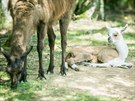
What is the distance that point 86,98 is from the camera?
26.7ft

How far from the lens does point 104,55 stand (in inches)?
423

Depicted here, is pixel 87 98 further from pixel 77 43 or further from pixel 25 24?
pixel 77 43

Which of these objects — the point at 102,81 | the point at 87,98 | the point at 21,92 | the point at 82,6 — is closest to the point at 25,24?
the point at 21,92

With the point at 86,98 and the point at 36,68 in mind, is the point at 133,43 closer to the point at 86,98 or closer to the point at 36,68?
the point at 36,68

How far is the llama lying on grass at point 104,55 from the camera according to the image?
414 inches

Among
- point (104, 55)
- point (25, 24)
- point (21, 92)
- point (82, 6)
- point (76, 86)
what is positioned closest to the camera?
point (21, 92)

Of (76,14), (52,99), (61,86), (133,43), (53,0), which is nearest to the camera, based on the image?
(52,99)

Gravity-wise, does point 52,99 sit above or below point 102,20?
below

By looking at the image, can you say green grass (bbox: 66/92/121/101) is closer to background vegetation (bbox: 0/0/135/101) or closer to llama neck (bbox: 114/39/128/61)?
background vegetation (bbox: 0/0/135/101)

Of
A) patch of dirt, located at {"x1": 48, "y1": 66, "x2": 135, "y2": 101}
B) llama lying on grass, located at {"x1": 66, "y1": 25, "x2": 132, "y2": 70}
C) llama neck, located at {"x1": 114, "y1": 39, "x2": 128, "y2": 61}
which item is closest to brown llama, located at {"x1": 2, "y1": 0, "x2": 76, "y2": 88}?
patch of dirt, located at {"x1": 48, "y1": 66, "x2": 135, "y2": 101}

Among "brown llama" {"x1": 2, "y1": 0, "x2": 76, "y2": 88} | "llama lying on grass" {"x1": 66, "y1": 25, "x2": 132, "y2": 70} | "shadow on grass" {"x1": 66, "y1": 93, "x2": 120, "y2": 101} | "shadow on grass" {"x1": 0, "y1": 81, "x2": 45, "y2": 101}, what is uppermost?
"brown llama" {"x1": 2, "y1": 0, "x2": 76, "y2": 88}

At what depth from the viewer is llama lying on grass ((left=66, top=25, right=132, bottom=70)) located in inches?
414

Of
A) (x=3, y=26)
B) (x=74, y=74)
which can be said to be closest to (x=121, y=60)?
(x=74, y=74)

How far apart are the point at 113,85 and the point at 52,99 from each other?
5.11 feet
